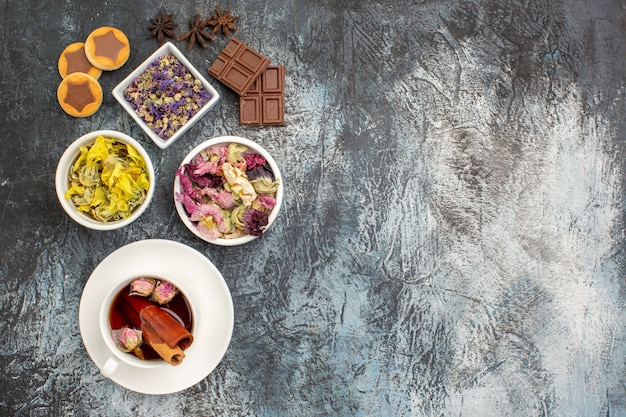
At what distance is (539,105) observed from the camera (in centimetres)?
175

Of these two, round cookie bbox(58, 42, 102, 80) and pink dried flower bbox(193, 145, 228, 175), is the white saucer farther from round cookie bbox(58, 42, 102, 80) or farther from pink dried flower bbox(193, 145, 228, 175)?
round cookie bbox(58, 42, 102, 80)

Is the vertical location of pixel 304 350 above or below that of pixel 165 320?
below

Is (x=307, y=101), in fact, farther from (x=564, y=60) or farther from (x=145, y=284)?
(x=564, y=60)

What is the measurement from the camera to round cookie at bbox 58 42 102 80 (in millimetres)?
1690

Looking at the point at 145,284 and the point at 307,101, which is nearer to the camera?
the point at 145,284

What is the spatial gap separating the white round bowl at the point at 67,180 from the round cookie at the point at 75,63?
274mm

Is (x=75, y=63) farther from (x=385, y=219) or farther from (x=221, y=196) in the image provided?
(x=385, y=219)

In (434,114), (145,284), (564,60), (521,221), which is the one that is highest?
(564,60)

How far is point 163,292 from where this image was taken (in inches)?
57.2

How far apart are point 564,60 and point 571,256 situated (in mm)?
650

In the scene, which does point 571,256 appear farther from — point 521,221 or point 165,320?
point 165,320

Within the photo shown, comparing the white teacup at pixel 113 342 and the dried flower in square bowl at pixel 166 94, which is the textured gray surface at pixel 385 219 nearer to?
the dried flower in square bowl at pixel 166 94

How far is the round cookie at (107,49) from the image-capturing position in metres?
1.67

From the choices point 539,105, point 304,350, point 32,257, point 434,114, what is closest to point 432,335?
point 304,350
